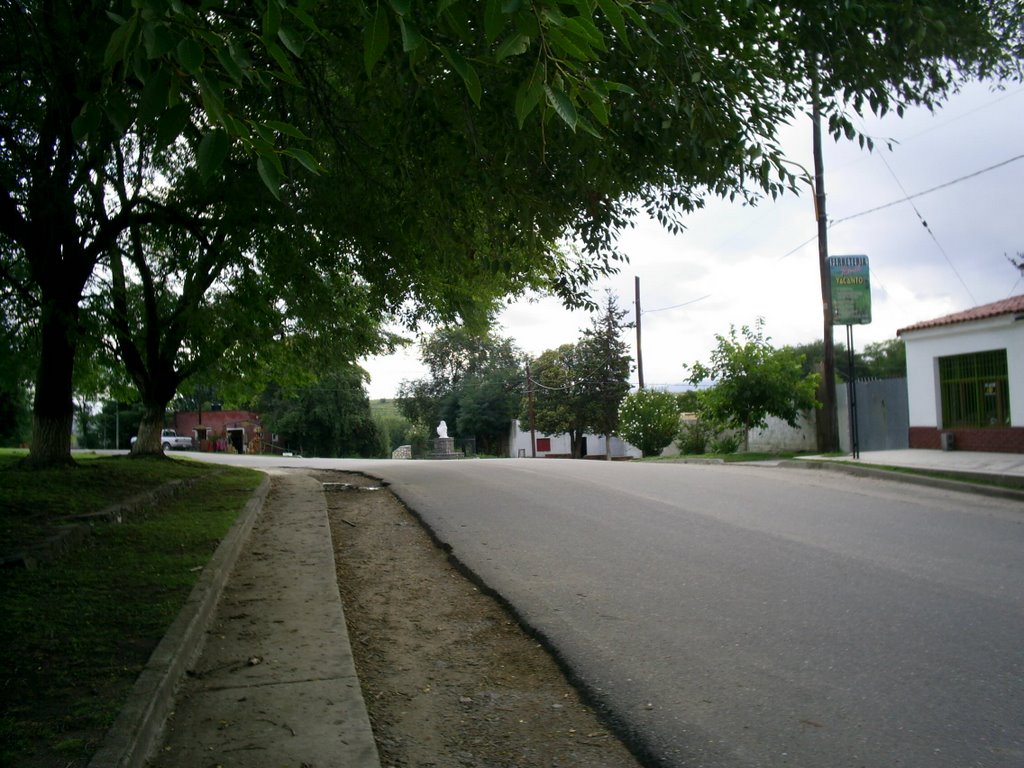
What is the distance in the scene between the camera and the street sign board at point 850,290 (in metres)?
18.9

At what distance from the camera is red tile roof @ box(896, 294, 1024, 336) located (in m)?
17.7

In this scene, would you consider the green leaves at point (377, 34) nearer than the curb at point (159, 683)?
Yes

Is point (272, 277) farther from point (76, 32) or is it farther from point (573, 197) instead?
point (573, 197)

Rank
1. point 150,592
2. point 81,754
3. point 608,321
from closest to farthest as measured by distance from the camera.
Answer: point 81,754 < point 150,592 < point 608,321

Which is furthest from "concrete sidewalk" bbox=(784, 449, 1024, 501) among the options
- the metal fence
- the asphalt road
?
the metal fence

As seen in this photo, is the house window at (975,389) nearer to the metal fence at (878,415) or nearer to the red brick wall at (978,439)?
the red brick wall at (978,439)

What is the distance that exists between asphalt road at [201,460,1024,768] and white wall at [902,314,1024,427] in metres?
7.13

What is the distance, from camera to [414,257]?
36.7ft

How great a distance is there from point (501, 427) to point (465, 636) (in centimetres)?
6303

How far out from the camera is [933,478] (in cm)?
1378

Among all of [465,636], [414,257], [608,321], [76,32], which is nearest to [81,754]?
[465,636]

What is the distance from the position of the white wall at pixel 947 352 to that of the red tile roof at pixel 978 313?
0.41 feet

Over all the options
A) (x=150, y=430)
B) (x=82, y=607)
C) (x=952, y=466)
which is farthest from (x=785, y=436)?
(x=82, y=607)

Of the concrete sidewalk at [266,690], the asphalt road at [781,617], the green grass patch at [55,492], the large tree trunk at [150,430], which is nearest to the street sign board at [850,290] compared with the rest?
the asphalt road at [781,617]
